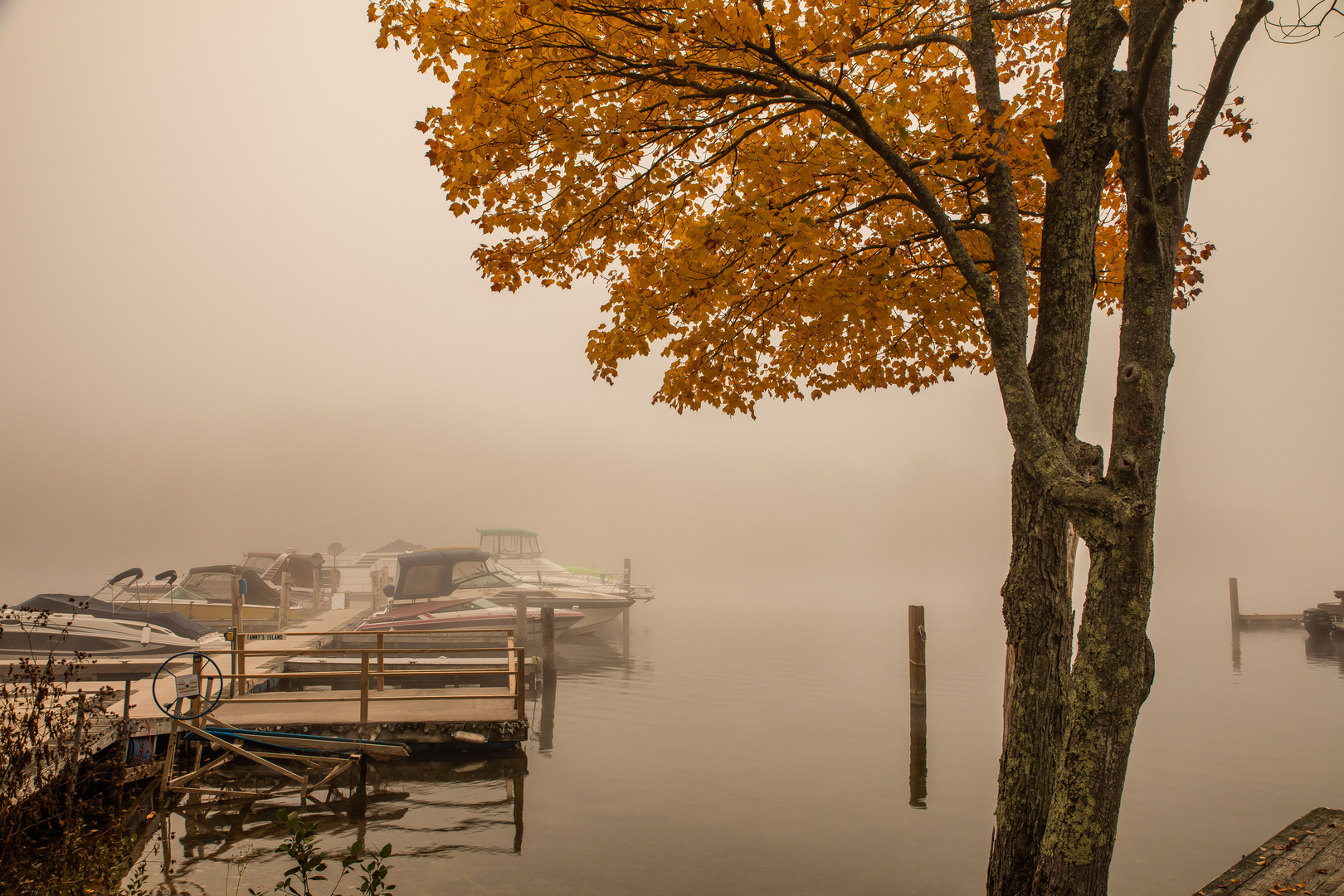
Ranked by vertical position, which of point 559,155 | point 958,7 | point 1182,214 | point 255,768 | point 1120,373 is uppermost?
point 958,7

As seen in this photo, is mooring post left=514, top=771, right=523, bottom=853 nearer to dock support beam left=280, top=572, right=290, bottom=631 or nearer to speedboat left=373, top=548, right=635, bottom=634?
speedboat left=373, top=548, right=635, bottom=634

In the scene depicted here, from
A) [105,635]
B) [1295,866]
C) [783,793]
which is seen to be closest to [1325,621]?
[783,793]

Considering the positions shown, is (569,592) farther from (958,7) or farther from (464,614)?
(958,7)

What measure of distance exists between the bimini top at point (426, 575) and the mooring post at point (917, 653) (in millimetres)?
15580

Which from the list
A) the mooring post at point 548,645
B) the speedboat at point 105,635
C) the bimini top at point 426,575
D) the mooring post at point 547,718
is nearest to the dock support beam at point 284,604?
the bimini top at point 426,575

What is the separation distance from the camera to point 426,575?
2598 cm

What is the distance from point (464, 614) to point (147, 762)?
44.4 ft

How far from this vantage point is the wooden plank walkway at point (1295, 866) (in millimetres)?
5414

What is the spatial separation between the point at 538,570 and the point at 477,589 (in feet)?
20.1

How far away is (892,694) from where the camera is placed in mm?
19797

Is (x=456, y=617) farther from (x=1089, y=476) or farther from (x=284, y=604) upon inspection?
(x=1089, y=476)

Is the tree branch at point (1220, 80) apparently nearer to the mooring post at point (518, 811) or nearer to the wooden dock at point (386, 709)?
the mooring post at point (518, 811)

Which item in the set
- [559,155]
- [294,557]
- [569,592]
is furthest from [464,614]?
[559,155]

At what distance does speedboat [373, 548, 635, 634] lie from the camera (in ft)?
84.4
